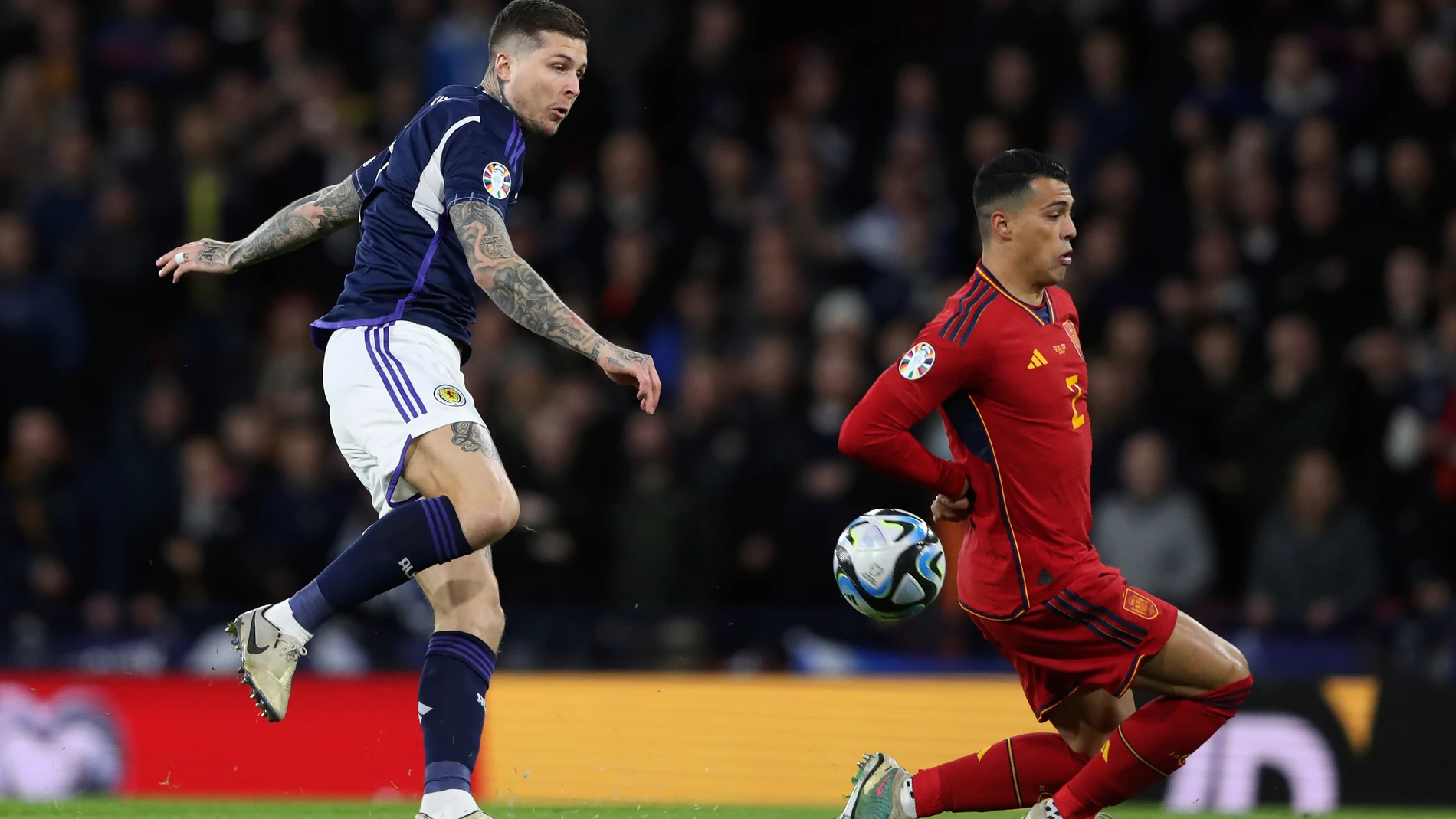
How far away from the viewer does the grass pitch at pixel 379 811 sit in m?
6.84

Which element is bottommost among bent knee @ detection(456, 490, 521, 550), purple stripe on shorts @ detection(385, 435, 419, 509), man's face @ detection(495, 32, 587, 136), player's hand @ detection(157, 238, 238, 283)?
bent knee @ detection(456, 490, 521, 550)

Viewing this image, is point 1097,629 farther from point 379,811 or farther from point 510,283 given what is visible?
point 379,811

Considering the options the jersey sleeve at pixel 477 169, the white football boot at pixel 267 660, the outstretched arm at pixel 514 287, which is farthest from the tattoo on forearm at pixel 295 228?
the white football boot at pixel 267 660

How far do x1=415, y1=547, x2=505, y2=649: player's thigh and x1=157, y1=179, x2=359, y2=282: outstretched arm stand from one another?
126cm

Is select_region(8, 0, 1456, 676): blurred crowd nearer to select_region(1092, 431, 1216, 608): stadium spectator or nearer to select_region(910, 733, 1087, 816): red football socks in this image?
select_region(1092, 431, 1216, 608): stadium spectator

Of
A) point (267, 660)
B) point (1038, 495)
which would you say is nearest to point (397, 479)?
point (267, 660)

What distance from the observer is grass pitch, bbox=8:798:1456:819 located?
6844 mm

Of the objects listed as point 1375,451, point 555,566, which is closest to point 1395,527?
point 1375,451

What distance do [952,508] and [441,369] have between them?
5.32 feet

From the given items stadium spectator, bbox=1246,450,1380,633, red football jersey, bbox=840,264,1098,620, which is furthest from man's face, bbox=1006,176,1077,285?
stadium spectator, bbox=1246,450,1380,633

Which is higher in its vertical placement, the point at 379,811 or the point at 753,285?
the point at 753,285

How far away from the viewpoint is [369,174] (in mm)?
6082

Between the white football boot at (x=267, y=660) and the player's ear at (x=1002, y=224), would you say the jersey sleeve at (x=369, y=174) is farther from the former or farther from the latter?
the player's ear at (x=1002, y=224)

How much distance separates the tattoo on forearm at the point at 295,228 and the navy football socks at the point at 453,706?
148 centimetres
